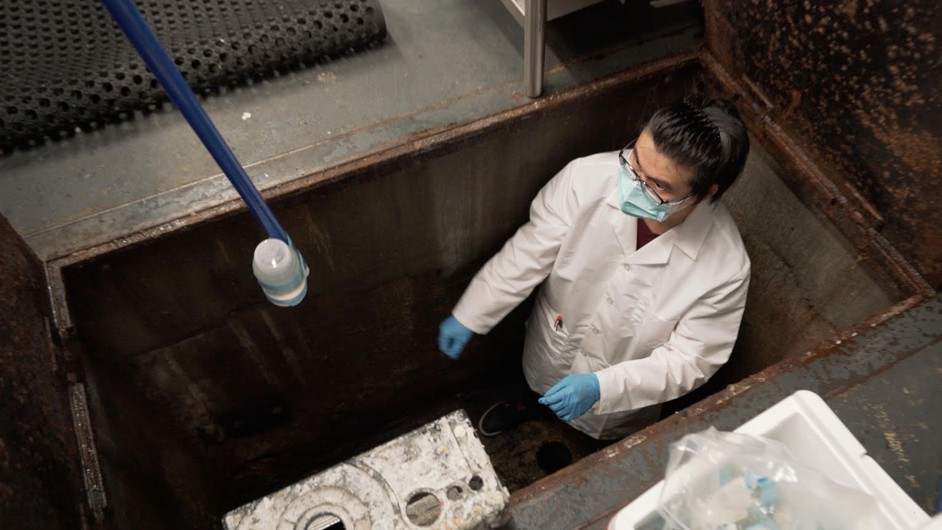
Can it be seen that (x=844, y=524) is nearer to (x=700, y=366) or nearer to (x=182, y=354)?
(x=700, y=366)

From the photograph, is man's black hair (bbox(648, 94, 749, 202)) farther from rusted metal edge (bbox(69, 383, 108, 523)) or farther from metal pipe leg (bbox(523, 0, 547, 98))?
rusted metal edge (bbox(69, 383, 108, 523))

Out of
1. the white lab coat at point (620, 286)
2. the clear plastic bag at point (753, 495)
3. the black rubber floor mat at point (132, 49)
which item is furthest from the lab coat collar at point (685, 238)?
the black rubber floor mat at point (132, 49)

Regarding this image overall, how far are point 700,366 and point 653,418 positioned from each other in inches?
19.7

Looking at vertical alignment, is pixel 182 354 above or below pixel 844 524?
above

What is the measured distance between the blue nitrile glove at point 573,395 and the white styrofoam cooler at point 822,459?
66cm

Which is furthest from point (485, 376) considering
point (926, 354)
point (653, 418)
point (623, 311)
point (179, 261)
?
point (926, 354)

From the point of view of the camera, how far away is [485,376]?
8.88 ft

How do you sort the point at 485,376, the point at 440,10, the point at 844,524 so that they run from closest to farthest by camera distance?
the point at 844,524
the point at 440,10
the point at 485,376

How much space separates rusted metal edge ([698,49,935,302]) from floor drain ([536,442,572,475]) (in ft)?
4.49

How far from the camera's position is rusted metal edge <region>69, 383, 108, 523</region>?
124cm

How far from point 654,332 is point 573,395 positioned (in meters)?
0.30

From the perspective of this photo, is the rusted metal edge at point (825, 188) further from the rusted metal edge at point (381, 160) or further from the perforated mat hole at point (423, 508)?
the perforated mat hole at point (423, 508)

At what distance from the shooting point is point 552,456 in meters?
2.54

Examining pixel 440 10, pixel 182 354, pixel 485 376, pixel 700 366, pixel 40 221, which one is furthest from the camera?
pixel 485 376
